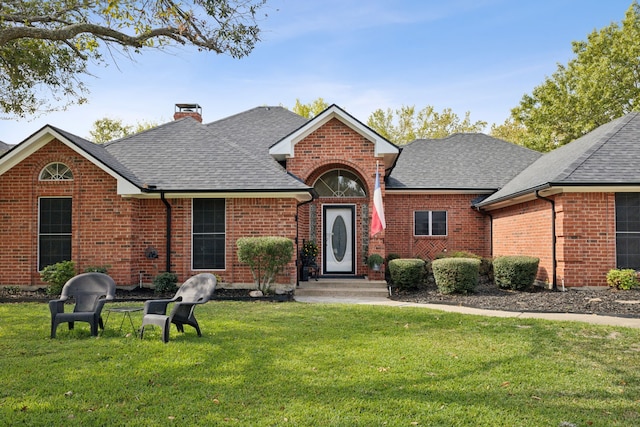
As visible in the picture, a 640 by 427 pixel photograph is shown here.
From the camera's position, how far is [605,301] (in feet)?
36.9

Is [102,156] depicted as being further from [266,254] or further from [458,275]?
[458,275]

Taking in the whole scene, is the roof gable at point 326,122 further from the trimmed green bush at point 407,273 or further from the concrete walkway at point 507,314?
the concrete walkway at point 507,314

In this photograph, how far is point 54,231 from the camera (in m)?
14.0

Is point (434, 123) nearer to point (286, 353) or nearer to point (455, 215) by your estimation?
point (455, 215)

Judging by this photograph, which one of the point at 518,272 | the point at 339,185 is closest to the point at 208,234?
the point at 339,185

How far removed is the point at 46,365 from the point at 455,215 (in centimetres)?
1544

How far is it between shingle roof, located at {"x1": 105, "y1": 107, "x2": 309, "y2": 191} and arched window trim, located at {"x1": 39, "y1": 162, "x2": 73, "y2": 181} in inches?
65.3

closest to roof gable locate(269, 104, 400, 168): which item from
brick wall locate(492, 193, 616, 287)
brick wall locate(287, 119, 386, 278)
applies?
brick wall locate(287, 119, 386, 278)

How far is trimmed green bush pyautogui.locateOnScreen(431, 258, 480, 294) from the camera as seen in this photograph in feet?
43.8

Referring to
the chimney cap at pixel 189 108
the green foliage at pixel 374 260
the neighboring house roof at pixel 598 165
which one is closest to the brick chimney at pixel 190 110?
the chimney cap at pixel 189 108

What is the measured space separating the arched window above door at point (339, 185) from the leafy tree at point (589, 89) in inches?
745

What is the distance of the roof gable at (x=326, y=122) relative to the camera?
1525 centimetres

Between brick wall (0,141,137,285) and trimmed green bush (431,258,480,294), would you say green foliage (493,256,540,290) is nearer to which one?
trimmed green bush (431,258,480,294)

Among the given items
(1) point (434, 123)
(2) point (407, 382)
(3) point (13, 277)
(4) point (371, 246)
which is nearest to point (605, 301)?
(4) point (371, 246)
